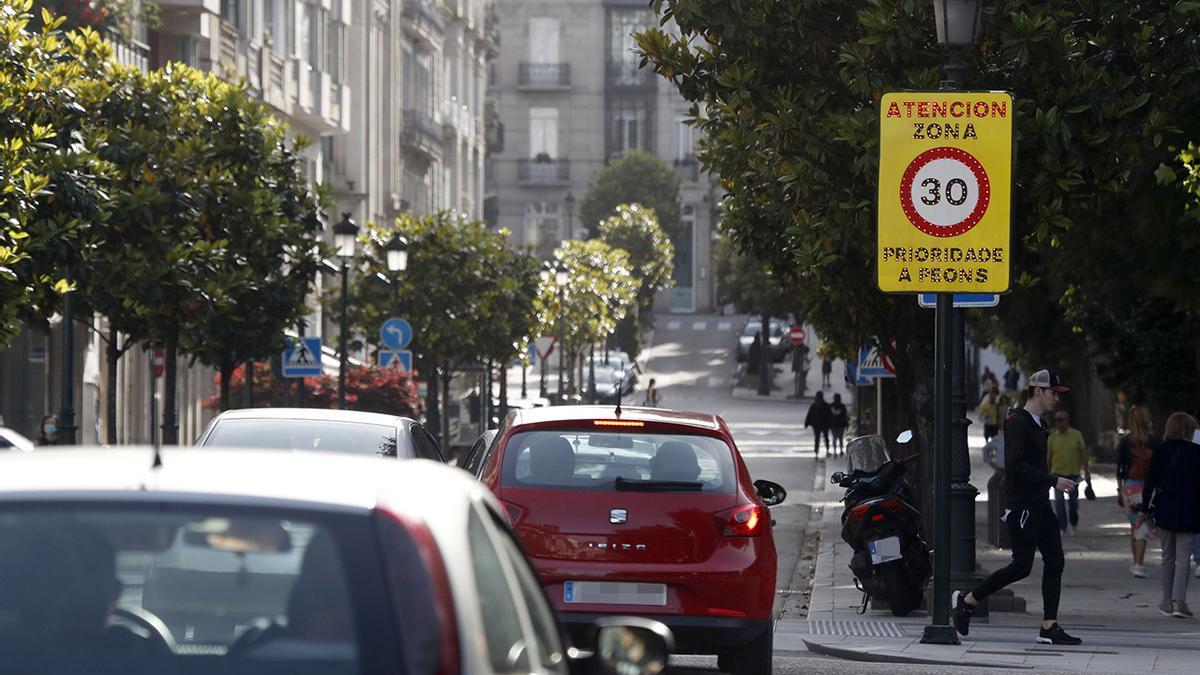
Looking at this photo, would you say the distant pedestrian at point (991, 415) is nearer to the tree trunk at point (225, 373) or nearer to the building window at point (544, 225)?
the tree trunk at point (225, 373)

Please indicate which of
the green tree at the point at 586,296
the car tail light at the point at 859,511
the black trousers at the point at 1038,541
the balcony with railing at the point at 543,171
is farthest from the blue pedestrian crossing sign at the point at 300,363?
the balcony with railing at the point at 543,171

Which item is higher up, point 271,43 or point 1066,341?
point 271,43

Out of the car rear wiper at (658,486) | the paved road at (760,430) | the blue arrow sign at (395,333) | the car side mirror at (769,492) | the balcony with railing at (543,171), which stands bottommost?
the paved road at (760,430)

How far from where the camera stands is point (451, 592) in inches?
153

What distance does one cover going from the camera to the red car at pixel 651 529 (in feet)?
35.4

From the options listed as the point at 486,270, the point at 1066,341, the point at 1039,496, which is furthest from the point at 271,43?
the point at 1039,496

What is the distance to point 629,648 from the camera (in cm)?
479

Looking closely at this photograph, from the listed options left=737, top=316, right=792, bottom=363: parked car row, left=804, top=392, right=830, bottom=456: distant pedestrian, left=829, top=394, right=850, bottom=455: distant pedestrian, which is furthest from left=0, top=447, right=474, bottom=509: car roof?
left=737, top=316, right=792, bottom=363: parked car row

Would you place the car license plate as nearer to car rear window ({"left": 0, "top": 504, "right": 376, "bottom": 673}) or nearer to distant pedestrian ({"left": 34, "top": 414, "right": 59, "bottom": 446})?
car rear window ({"left": 0, "top": 504, "right": 376, "bottom": 673})

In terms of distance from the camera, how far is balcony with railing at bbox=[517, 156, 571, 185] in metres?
121

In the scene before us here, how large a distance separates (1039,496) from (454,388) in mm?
56124

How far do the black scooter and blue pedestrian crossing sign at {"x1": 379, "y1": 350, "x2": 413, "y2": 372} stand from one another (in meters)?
26.2

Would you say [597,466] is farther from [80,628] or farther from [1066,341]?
[1066,341]

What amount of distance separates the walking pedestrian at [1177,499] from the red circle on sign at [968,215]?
3.71 metres
